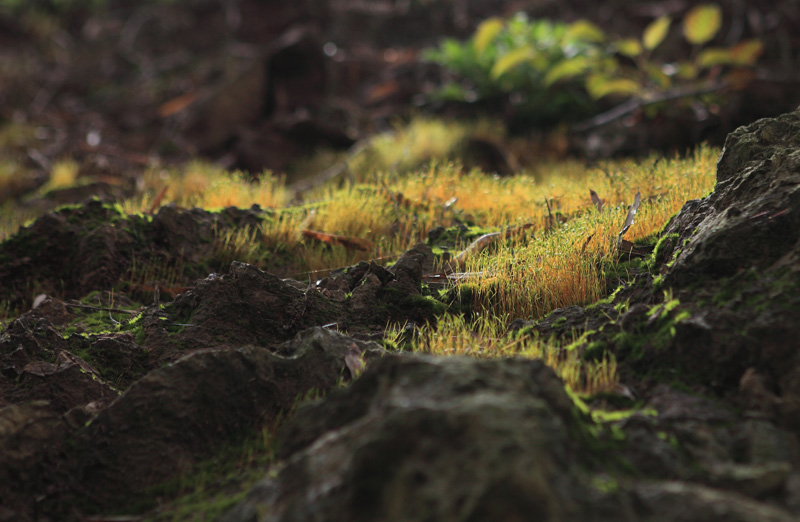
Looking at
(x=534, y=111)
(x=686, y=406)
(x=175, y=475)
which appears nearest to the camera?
(x=686, y=406)

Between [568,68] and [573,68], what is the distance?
7 centimetres

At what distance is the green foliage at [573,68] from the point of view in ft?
26.5

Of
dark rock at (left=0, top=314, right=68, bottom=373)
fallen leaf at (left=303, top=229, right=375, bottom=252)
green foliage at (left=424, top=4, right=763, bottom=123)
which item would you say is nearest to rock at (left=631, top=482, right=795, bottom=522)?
dark rock at (left=0, top=314, right=68, bottom=373)

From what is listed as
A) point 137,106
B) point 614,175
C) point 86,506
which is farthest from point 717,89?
point 137,106

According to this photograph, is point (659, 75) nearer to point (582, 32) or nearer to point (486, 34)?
point (582, 32)

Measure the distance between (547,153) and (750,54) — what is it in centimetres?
288

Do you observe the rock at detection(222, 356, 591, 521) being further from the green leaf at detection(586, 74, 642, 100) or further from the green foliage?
the green foliage

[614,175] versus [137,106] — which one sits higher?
[137,106]

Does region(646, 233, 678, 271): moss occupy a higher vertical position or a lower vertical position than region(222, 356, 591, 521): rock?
higher

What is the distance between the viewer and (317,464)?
172cm

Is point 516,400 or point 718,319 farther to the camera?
point 718,319

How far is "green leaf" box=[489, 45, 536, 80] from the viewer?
8.74 meters

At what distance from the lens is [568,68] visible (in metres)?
8.48

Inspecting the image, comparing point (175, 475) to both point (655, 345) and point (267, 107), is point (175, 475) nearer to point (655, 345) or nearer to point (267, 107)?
point (655, 345)
